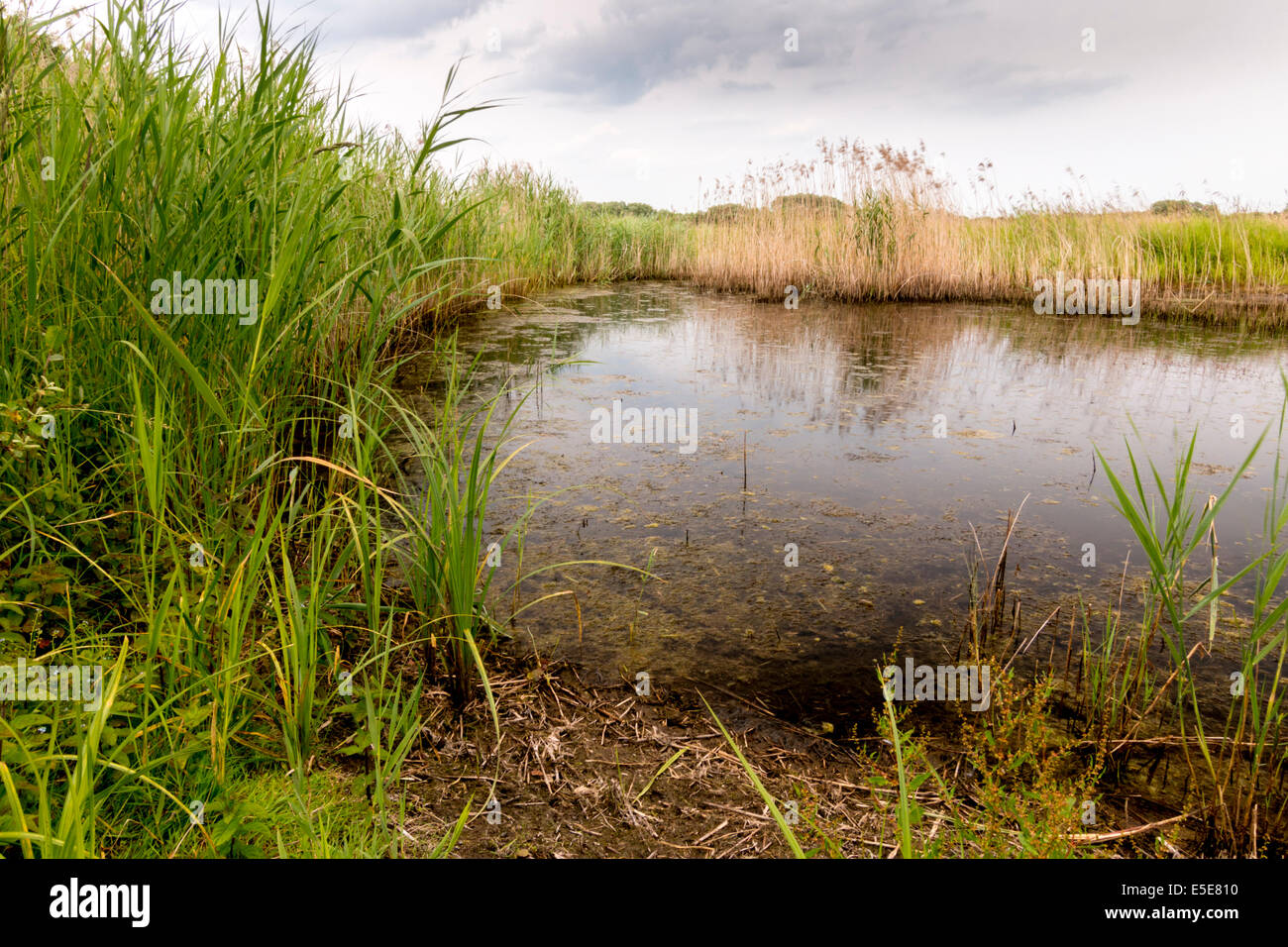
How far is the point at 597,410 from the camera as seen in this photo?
4652mm

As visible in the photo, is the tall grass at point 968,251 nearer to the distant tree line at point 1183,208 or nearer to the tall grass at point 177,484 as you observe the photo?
the distant tree line at point 1183,208

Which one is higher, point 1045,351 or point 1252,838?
point 1045,351

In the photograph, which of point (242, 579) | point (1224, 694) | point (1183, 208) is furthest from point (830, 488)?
point (1183, 208)

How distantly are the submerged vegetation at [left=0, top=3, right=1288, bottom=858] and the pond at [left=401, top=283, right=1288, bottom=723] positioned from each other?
27 centimetres

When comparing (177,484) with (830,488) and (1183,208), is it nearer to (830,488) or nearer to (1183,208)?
(830,488)

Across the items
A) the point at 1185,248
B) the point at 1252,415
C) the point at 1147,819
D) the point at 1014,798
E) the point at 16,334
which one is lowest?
the point at 1147,819

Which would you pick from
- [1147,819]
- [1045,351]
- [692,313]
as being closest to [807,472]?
[1147,819]

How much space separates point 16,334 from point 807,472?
297 cm

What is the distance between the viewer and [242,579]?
1646 millimetres

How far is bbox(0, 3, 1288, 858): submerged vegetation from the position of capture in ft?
4.51

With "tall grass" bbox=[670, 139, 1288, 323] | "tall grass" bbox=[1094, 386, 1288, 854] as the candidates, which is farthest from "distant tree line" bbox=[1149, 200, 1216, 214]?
"tall grass" bbox=[1094, 386, 1288, 854]

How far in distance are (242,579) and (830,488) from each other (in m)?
2.51

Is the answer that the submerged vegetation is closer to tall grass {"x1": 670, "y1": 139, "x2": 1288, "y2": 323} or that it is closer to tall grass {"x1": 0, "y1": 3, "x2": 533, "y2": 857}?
tall grass {"x1": 0, "y1": 3, "x2": 533, "y2": 857}

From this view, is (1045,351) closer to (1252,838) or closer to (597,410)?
(597,410)
